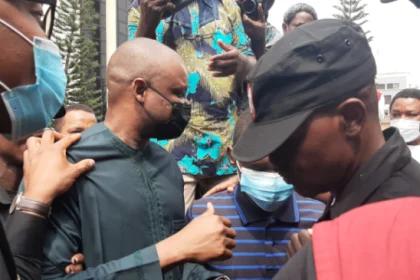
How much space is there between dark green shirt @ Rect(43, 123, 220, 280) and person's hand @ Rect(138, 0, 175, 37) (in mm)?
856

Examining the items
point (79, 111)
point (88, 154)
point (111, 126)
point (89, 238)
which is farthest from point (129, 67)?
point (79, 111)

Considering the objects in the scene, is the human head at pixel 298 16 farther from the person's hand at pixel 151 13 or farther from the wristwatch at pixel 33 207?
the wristwatch at pixel 33 207

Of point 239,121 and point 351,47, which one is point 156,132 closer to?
point 239,121

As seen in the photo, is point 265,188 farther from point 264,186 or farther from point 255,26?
point 255,26

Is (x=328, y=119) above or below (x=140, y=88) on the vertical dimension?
above

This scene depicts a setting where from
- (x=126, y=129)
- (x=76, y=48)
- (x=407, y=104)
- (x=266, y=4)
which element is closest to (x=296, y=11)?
(x=266, y=4)

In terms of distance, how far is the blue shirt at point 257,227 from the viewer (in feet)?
8.64

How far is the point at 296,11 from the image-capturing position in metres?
4.96

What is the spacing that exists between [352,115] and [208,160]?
1.72m

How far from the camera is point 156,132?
2406 millimetres

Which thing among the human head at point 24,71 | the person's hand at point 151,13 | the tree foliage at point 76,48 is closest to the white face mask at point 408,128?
the person's hand at point 151,13

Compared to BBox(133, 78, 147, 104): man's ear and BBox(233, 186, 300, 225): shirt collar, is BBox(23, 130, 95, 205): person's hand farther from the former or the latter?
BBox(233, 186, 300, 225): shirt collar

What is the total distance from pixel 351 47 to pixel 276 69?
0.79 ft

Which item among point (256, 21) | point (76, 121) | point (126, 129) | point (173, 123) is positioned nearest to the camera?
point (126, 129)
